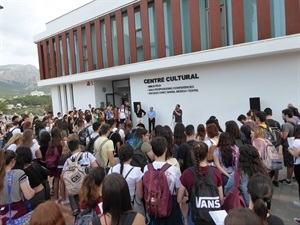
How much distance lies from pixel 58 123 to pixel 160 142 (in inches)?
217

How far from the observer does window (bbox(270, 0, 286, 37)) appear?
37.1ft

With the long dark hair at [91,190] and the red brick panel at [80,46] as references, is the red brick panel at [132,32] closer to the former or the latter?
the red brick panel at [80,46]

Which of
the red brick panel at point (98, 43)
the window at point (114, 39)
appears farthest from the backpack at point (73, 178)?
the red brick panel at point (98, 43)

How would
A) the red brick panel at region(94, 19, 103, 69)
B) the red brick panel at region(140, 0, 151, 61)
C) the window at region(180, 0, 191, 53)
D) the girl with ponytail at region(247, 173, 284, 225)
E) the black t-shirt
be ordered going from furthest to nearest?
the red brick panel at region(94, 19, 103, 69) → the red brick panel at region(140, 0, 151, 61) → the window at region(180, 0, 191, 53) → the black t-shirt → the girl with ponytail at region(247, 173, 284, 225)

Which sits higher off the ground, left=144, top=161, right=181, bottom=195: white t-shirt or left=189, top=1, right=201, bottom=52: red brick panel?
left=189, top=1, right=201, bottom=52: red brick panel

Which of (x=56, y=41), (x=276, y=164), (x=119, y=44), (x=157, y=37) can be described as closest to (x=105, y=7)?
(x=119, y=44)

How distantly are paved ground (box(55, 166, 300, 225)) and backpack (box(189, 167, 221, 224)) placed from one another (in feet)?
7.37

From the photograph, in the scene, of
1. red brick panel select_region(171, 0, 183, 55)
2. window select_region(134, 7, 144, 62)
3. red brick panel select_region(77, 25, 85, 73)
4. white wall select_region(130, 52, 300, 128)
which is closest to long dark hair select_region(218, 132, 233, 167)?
white wall select_region(130, 52, 300, 128)

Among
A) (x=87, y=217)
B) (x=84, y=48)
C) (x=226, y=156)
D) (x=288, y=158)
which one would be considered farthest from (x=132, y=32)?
(x=87, y=217)

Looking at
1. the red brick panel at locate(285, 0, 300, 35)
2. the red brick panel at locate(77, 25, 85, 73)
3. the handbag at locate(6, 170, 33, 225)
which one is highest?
A: the red brick panel at locate(77, 25, 85, 73)

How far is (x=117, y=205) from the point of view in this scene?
6.90ft

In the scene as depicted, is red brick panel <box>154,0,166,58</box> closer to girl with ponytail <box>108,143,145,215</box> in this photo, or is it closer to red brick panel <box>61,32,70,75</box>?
red brick panel <box>61,32,70,75</box>

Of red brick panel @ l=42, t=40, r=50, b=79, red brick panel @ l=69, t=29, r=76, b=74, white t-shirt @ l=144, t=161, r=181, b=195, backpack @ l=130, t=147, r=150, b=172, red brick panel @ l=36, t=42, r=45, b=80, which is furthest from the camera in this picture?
red brick panel @ l=36, t=42, r=45, b=80

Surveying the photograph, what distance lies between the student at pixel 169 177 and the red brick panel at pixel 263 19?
1010 centimetres
